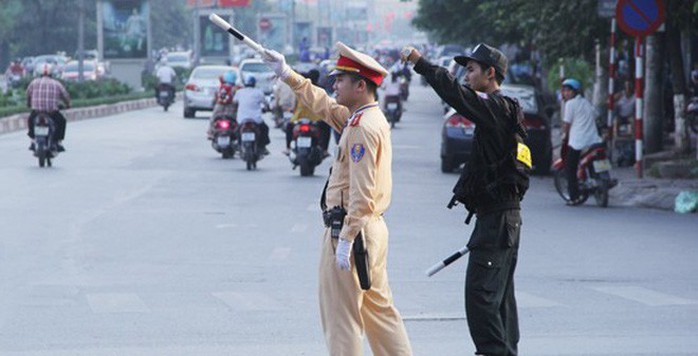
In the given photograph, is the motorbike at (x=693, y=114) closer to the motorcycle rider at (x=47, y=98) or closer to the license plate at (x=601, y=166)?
the license plate at (x=601, y=166)

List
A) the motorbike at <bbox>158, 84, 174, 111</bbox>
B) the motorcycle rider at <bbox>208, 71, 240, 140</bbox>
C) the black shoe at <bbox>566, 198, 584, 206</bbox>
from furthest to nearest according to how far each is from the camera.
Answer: the motorbike at <bbox>158, 84, 174, 111</bbox>, the motorcycle rider at <bbox>208, 71, 240, 140</bbox>, the black shoe at <bbox>566, 198, 584, 206</bbox>

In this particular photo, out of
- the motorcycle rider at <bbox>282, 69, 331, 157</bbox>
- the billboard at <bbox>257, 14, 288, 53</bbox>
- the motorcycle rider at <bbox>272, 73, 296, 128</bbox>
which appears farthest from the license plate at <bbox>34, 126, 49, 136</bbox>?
the billboard at <bbox>257, 14, 288, 53</bbox>

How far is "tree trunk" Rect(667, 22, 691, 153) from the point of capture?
2614cm

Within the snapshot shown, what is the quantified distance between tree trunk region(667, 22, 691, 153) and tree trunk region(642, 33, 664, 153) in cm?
25

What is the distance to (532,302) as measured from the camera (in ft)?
37.1

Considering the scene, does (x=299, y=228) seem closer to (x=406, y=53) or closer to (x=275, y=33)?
(x=406, y=53)

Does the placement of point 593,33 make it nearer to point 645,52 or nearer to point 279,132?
point 645,52

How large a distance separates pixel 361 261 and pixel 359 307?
230mm

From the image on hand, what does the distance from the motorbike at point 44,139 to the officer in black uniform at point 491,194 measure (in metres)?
17.7

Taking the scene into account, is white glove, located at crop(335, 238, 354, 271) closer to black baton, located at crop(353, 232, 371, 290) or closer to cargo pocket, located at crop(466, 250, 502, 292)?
black baton, located at crop(353, 232, 371, 290)

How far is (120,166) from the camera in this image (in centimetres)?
2536

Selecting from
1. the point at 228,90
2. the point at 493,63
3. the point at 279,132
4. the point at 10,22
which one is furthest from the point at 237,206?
the point at 10,22

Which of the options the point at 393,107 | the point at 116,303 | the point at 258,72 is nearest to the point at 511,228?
the point at 116,303

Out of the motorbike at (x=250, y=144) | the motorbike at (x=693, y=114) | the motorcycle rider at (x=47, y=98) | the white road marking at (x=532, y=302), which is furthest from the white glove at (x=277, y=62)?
the motorbike at (x=693, y=114)
